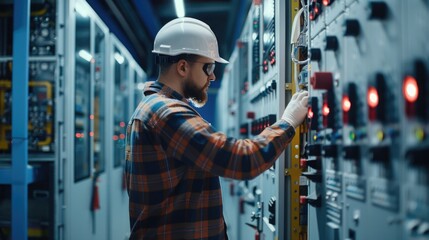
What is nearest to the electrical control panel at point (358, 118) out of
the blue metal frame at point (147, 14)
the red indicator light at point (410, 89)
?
the red indicator light at point (410, 89)

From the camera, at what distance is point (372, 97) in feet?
3.84

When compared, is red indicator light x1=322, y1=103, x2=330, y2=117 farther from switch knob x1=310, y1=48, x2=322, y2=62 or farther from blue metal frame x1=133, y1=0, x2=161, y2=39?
blue metal frame x1=133, y1=0, x2=161, y2=39

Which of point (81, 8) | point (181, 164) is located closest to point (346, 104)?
point (181, 164)

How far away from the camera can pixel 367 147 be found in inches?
48.3

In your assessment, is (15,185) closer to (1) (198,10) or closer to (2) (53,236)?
(2) (53,236)

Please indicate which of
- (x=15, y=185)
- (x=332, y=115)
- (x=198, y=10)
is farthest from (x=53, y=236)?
(x=198, y=10)

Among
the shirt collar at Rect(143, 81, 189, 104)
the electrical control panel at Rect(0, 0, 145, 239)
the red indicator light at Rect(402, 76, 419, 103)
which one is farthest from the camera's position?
the electrical control panel at Rect(0, 0, 145, 239)

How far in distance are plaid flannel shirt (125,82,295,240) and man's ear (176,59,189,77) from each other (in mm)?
107

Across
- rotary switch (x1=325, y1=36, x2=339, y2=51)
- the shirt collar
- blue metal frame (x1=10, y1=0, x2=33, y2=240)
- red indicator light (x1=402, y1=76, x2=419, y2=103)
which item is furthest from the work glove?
blue metal frame (x1=10, y1=0, x2=33, y2=240)

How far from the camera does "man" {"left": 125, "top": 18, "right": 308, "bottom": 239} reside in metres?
1.68

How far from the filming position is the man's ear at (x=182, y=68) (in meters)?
2.00

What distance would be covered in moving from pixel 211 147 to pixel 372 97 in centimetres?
70

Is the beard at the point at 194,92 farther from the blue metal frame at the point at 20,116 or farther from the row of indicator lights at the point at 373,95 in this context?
the blue metal frame at the point at 20,116

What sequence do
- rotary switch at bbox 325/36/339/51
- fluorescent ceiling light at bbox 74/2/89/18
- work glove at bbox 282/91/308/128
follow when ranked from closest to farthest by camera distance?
rotary switch at bbox 325/36/339/51, work glove at bbox 282/91/308/128, fluorescent ceiling light at bbox 74/2/89/18
